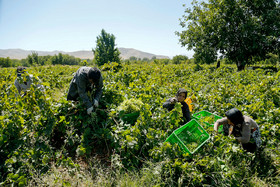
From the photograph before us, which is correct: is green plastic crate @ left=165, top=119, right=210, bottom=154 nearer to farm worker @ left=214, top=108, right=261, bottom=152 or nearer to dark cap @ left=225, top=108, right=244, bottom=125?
farm worker @ left=214, top=108, right=261, bottom=152

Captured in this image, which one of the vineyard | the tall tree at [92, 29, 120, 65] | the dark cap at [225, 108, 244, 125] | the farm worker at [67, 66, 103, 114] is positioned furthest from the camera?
the tall tree at [92, 29, 120, 65]

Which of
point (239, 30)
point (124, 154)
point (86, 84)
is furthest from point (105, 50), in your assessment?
point (124, 154)

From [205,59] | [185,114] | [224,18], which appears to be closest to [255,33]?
[224,18]

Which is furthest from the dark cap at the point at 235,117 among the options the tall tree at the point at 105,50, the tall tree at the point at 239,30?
the tall tree at the point at 105,50

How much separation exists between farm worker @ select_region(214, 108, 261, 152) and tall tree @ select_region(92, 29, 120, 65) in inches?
596

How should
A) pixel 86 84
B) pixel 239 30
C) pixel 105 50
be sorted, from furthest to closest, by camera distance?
pixel 105 50
pixel 239 30
pixel 86 84

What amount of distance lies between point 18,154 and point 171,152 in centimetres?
225

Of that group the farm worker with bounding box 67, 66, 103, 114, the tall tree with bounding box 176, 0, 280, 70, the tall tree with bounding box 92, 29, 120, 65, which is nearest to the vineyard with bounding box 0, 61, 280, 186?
the farm worker with bounding box 67, 66, 103, 114

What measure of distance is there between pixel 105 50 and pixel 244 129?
710 inches

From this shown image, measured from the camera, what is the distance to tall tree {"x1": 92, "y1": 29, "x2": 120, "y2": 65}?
58.3 feet

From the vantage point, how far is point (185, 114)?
3.23 metres

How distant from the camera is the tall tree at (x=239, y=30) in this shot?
36.7 ft

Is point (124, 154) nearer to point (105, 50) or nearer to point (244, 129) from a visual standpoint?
point (244, 129)

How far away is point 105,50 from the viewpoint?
18.6m
